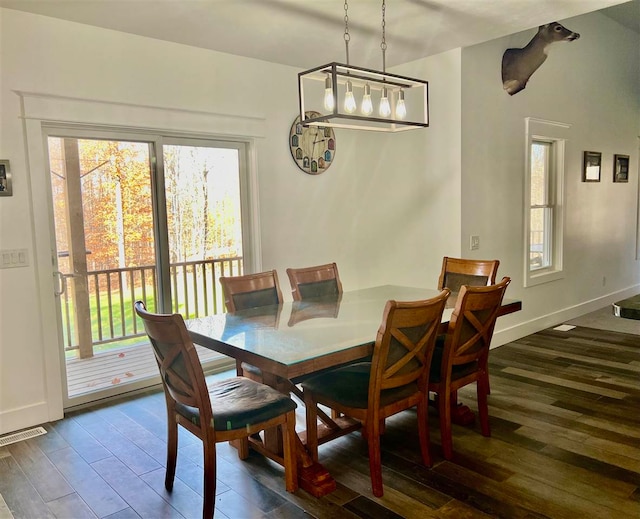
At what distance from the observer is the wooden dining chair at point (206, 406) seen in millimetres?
2078

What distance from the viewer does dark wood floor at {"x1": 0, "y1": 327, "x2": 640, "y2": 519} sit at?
227 cm

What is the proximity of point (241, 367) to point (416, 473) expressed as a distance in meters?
1.12

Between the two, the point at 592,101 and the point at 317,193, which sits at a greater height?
the point at 592,101

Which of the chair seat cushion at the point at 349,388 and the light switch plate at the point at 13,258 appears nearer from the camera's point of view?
the chair seat cushion at the point at 349,388

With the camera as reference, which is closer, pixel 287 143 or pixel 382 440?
pixel 382 440

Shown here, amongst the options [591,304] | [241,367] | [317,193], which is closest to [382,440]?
[241,367]

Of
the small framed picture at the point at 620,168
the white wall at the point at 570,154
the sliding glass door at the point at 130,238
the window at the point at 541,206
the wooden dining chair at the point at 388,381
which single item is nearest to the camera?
the wooden dining chair at the point at 388,381

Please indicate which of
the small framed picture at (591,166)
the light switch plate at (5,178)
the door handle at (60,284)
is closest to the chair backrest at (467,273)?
the door handle at (60,284)

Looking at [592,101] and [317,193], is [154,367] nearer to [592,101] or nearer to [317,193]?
[317,193]

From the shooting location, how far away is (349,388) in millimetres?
2465

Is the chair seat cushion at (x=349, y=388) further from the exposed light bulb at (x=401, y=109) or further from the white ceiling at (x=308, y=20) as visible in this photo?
the white ceiling at (x=308, y=20)

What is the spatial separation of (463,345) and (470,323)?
133 millimetres

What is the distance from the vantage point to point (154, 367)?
3.97m

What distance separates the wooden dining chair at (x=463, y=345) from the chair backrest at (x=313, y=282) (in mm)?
1025
